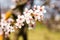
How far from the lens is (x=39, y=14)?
124 centimetres

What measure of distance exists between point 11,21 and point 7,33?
98 mm

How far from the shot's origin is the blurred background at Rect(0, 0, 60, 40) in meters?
1.27

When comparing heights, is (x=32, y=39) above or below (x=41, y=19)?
below

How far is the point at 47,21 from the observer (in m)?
1.34

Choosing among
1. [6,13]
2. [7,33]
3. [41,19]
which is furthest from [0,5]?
[41,19]

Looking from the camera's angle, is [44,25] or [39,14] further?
[44,25]

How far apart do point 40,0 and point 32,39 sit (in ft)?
1.08

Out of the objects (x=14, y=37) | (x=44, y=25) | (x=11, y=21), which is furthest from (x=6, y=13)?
(x=44, y=25)

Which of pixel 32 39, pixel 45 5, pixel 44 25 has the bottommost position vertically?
pixel 32 39

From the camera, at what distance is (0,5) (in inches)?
53.0

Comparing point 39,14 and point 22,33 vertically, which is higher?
point 39,14

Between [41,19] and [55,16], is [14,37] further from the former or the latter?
[55,16]

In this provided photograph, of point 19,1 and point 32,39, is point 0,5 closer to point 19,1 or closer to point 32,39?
point 19,1

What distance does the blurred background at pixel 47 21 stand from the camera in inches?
50.1
